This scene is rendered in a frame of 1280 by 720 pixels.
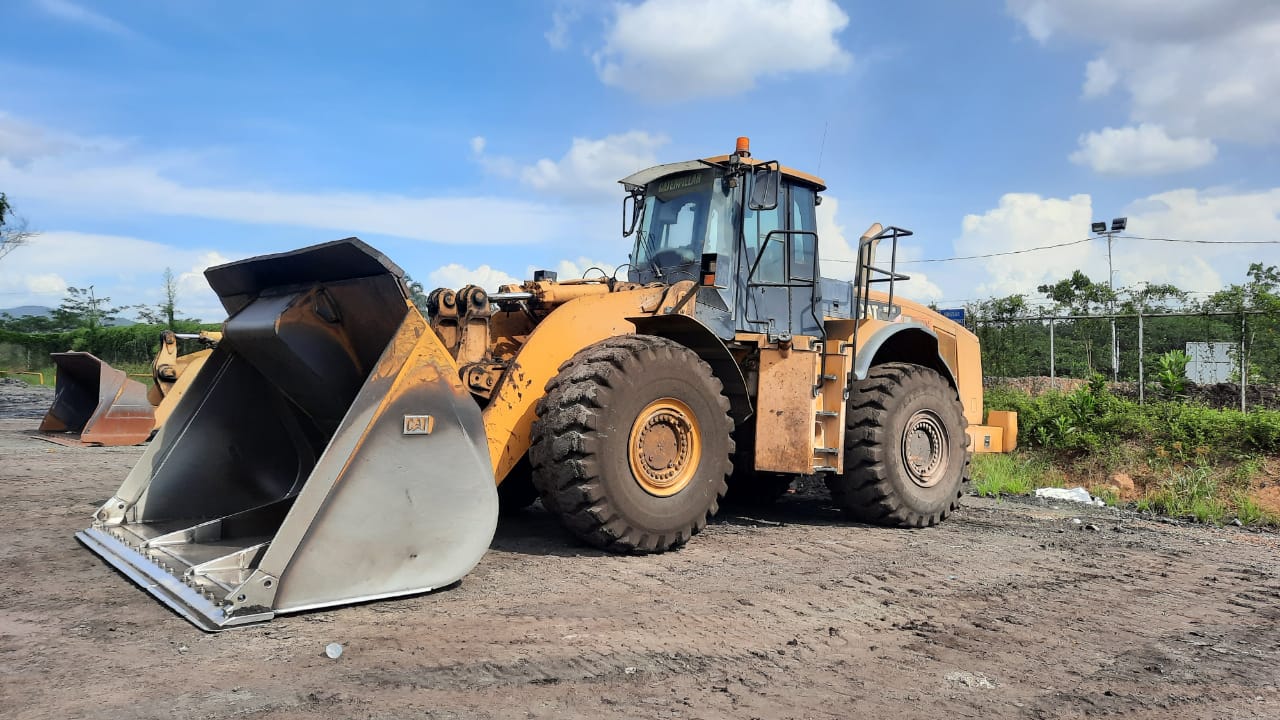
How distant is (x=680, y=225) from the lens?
22.8 ft

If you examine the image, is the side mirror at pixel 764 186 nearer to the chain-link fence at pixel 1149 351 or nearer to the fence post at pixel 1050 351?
the chain-link fence at pixel 1149 351

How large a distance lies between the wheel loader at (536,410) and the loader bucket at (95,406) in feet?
26.0

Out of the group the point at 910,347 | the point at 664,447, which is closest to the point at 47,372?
the point at 910,347

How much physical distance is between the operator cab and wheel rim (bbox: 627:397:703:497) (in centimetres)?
98

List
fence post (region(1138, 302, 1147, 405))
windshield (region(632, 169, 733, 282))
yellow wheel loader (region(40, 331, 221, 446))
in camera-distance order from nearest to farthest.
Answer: windshield (region(632, 169, 733, 282)) < yellow wheel loader (region(40, 331, 221, 446)) < fence post (region(1138, 302, 1147, 405))

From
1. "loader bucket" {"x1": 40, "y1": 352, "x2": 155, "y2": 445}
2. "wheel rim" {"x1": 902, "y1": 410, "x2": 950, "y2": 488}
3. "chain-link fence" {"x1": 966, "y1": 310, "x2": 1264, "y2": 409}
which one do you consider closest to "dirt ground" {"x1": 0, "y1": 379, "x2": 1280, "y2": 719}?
"wheel rim" {"x1": 902, "y1": 410, "x2": 950, "y2": 488}

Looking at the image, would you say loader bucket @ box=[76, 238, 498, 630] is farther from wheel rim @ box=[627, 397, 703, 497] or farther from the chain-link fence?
the chain-link fence

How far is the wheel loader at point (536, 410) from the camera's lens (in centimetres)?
415

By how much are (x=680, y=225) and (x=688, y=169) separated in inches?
17.5

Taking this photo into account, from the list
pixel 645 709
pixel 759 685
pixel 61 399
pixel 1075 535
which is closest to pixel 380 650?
pixel 645 709

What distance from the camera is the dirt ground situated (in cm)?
314

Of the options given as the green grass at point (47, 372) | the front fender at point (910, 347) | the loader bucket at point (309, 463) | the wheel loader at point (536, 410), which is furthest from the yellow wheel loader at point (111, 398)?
the green grass at point (47, 372)

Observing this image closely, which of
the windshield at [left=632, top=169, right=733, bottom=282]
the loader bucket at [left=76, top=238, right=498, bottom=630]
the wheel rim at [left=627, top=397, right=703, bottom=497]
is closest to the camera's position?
the loader bucket at [left=76, top=238, right=498, bottom=630]

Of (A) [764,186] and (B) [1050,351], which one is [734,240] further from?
(B) [1050,351]
